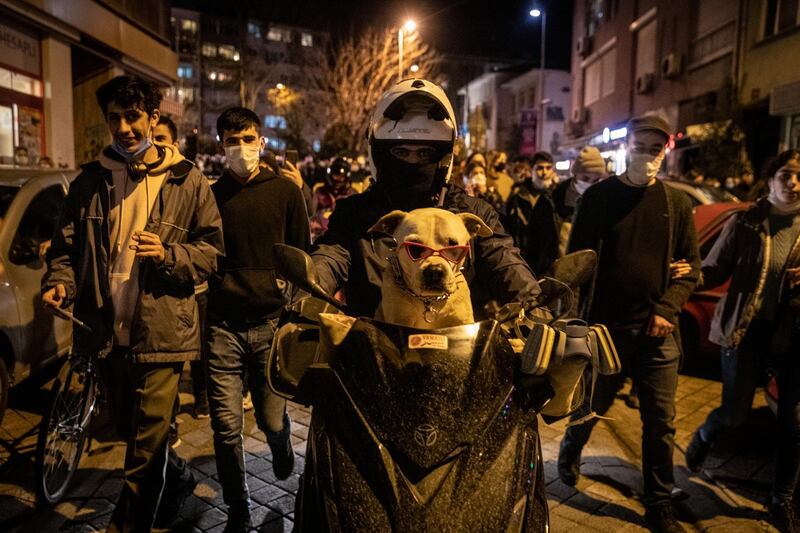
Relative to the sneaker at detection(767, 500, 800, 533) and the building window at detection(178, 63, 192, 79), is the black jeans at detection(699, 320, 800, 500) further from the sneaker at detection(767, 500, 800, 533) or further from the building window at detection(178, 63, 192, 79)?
the building window at detection(178, 63, 192, 79)

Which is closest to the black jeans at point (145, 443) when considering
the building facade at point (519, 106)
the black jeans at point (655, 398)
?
the black jeans at point (655, 398)

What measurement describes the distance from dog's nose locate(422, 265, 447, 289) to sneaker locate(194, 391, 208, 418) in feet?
13.3

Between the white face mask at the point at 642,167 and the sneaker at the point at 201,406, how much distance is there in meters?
3.84

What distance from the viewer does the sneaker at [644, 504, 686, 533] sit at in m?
3.62

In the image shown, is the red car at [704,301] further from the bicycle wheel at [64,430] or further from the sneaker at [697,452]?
the bicycle wheel at [64,430]

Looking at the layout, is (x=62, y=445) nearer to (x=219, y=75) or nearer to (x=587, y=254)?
(x=587, y=254)

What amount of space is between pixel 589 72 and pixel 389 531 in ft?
133

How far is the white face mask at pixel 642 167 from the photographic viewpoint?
3.90 m

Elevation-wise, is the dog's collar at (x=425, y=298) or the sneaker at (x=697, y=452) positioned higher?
the dog's collar at (x=425, y=298)

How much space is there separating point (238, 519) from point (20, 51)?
12.7 metres

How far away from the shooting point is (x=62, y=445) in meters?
4.02

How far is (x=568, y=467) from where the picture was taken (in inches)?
166

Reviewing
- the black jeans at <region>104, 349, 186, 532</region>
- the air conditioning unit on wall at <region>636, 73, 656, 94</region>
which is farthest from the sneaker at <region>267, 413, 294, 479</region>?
the air conditioning unit on wall at <region>636, 73, 656, 94</region>

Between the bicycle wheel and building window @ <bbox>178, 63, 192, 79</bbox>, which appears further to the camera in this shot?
building window @ <bbox>178, 63, 192, 79</bbox>
